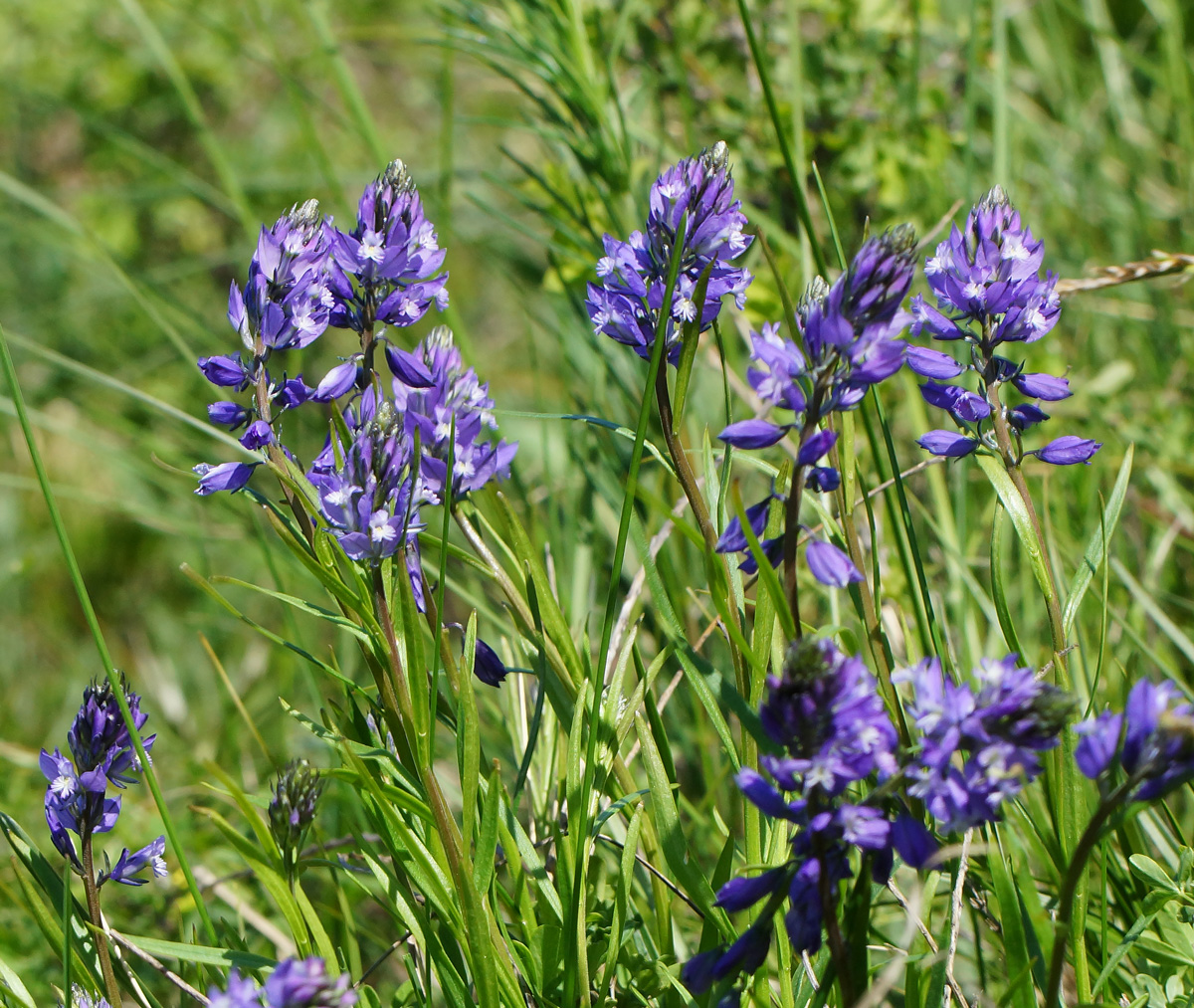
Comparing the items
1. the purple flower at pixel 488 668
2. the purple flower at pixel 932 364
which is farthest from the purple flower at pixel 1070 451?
the purple flower at pixel 488 668

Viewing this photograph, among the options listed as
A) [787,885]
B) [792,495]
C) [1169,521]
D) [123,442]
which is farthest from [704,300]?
[123,442]

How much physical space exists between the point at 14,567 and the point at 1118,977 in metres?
2.14

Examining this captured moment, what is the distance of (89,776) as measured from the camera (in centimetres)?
125

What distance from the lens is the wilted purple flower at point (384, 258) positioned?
129cm

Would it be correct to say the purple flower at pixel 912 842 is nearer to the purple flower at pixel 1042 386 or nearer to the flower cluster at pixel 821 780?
the flower cluster at pixel 821 780

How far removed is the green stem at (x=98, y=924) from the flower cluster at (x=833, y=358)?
86cm

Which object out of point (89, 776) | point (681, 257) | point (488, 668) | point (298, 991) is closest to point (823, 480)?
point (681, 257)

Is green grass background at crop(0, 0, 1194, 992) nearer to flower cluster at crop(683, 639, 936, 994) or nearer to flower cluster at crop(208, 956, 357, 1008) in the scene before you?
flower cluster at crop(683, 639, 936, 994)

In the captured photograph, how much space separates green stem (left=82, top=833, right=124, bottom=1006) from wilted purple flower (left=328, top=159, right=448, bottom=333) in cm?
73

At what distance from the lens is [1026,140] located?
4305 mm

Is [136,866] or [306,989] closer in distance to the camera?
[306,989]

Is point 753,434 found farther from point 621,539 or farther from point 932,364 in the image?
point 932,364

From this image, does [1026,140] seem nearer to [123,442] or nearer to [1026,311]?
[1026,311]

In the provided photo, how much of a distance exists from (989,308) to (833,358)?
1.23 feet
